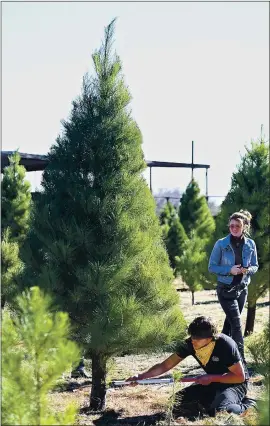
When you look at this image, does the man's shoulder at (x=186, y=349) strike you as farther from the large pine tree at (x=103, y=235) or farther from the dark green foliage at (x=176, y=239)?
the dark green foliage at (x=176, y=239)

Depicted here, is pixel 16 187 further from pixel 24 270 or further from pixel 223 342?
pixel 223 342

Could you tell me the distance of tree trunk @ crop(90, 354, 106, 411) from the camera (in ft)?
19.4

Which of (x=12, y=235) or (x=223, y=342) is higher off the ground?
(x=12, y=235)

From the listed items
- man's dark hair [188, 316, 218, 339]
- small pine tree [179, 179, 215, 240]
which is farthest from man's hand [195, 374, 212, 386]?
small pine tree [179, 179, 215, 240]

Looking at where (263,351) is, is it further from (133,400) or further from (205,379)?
(133,400)

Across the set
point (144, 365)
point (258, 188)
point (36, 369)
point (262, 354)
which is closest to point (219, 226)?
point (258, 188)

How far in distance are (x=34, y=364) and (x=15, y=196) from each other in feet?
38.9

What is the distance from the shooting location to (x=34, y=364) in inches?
141

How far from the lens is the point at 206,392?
18.6ft

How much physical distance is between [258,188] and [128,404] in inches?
207

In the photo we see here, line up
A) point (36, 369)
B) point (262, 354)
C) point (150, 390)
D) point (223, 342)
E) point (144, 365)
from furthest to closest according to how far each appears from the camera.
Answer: point (144, 365)
point (150, 390)
point (223, 342)
point (262, 354)
point (36, 369)

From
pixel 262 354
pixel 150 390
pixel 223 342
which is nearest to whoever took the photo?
pixel 262 354

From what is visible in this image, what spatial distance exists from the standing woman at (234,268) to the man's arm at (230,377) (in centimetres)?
117

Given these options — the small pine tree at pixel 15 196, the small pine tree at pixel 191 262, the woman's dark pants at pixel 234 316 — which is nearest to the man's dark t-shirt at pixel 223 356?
the woman's dark pants at pixel 234 316
